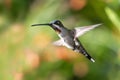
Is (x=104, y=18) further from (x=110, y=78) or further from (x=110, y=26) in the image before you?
(x=110, y=78)

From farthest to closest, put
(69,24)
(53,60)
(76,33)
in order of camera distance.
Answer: (53,60) < (69,24) < (76,33)

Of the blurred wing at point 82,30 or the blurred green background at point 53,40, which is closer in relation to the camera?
the blurred wing at point 82,30

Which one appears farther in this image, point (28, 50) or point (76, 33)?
point (28, 50)

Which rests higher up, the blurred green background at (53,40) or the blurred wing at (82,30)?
the blurred wing at (82,30)

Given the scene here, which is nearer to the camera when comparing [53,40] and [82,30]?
[82,30]

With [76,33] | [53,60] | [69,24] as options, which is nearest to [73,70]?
[53,60]

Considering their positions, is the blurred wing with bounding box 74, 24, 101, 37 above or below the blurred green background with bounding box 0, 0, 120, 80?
above

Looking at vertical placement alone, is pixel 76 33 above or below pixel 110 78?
above

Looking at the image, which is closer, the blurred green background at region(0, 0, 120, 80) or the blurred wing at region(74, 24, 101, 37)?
the blurred wing at region(74, 24, 101, 37)
